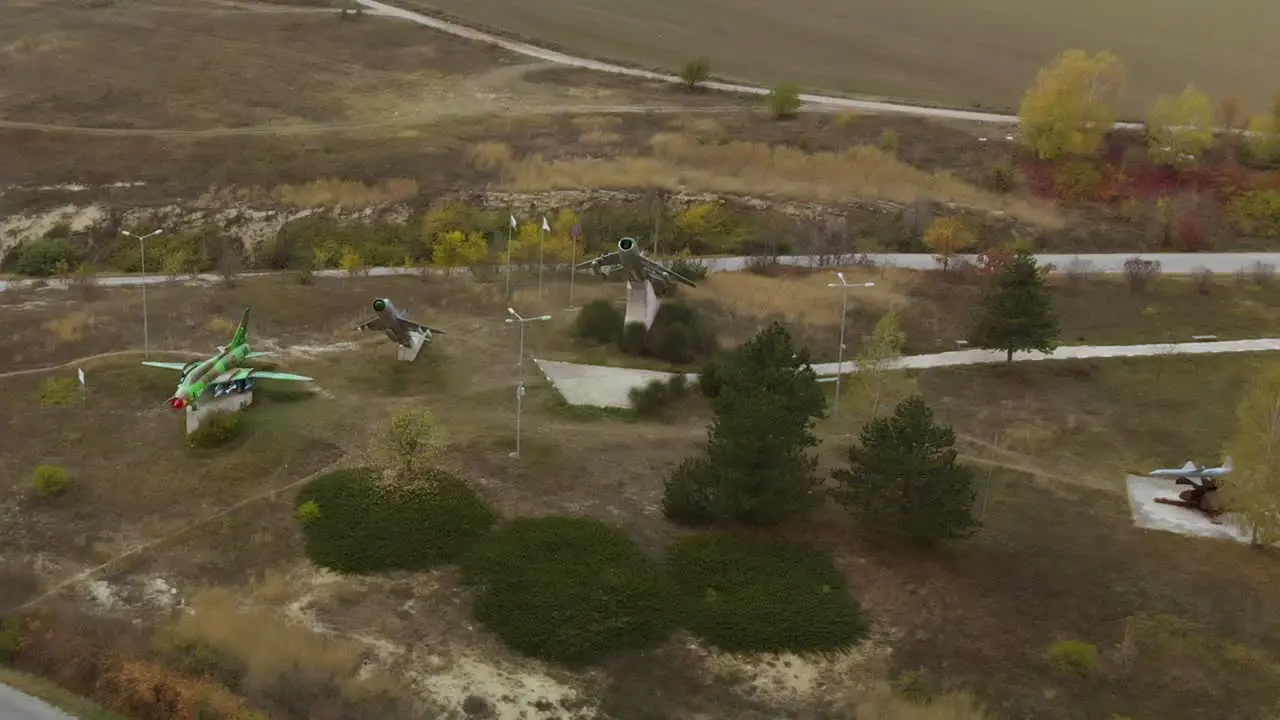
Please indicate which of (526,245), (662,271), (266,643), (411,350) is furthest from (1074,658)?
(526,245)

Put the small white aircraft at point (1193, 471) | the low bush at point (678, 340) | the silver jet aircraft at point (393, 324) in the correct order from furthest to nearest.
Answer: the low bush at point (678, 340), the silver jet aircraft at point (393, 324), the small white aircraft at point (1193, 471)

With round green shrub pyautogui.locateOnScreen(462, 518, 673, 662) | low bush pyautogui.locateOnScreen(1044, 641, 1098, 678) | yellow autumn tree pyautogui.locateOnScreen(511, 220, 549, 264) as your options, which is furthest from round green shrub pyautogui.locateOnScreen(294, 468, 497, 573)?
yellow autumn tree pyautogui.locateOnScreen(511, 220, 549, 264)

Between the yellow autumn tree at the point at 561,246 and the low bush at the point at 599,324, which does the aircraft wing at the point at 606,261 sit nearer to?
the low bush at the point at 599,324

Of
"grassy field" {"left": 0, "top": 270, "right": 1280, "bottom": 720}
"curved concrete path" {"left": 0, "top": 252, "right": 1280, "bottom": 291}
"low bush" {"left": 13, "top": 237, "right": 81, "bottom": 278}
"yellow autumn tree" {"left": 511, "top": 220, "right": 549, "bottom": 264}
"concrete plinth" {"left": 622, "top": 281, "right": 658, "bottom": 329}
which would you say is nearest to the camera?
"grassy field" {"left": 0, "top": 270, "right": 1280, "bottom": 720}

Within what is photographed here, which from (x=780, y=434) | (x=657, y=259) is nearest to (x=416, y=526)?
(x=780, y=434)

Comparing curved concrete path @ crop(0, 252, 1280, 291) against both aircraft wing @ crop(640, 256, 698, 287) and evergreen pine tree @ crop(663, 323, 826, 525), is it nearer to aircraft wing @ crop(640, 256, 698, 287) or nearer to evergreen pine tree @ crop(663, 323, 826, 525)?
aircraft wing @ crop(640, 256, 698, 287)

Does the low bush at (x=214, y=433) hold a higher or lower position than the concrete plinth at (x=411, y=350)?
lower

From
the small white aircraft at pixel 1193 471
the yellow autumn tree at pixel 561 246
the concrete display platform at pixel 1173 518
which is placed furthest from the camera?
the yellow autumn tree at pixel 561 246

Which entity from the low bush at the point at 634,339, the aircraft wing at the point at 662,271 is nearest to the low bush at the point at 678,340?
the low bush at the point at 634,339
